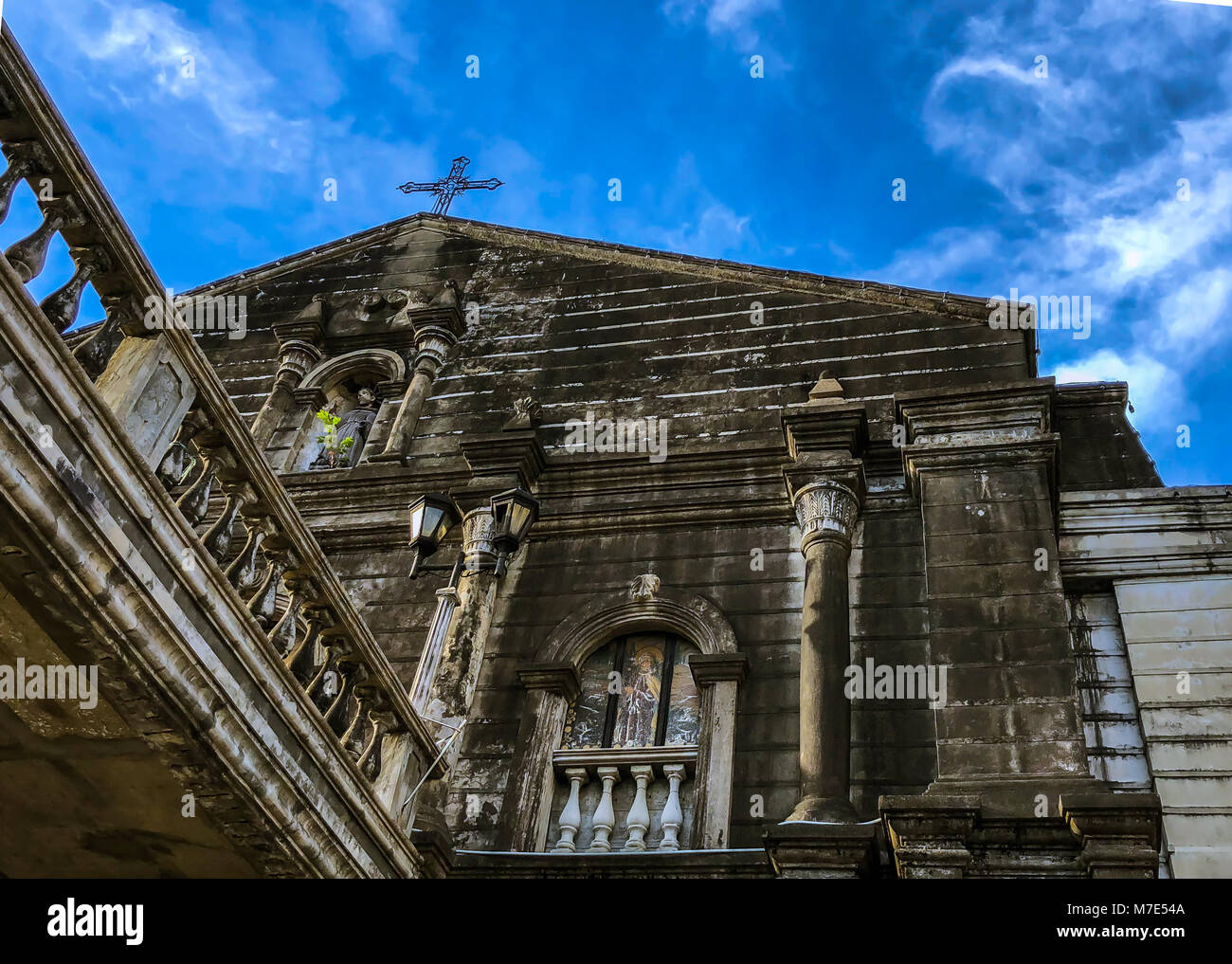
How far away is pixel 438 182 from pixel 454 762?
1073cm

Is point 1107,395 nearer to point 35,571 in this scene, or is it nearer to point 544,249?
point 544,249

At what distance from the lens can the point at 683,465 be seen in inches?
→ 454

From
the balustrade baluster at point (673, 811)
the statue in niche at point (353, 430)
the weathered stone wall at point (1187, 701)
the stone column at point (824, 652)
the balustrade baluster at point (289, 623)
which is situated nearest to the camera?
the balustrade baluster at point (289, 623)

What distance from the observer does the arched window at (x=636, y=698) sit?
9719 millimetres

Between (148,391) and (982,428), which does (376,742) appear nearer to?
(148,391)

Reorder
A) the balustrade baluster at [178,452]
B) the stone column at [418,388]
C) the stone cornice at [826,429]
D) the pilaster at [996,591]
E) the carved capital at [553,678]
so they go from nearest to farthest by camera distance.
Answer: the balustrade baluster at [178,452], the pilaster at [996,591], the carved capital at [553,678], the stone cornice at [826,429], the stone column at [418,388]

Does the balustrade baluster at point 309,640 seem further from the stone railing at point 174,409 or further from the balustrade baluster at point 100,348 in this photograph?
the balustrade baluster at point 100,348

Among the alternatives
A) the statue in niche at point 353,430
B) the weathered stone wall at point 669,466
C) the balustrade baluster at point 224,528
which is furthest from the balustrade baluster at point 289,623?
the statue in niche at point 353,430

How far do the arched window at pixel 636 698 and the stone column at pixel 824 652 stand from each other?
1032 mm

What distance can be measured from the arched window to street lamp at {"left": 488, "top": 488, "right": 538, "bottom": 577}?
129cm

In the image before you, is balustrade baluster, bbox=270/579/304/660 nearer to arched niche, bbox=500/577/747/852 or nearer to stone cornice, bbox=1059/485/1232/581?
arched niche, bbox=500/577/747/852

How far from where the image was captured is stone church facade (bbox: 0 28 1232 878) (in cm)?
530

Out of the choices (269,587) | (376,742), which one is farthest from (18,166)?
(376,742)

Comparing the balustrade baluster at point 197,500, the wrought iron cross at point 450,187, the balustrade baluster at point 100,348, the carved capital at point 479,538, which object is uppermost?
the wrought iron cross at point 450,187
